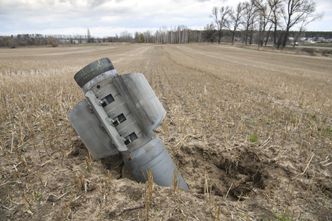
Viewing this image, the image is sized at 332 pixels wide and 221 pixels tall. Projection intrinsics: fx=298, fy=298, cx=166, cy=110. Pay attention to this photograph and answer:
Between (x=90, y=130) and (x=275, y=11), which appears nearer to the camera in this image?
(x=90, y=130)

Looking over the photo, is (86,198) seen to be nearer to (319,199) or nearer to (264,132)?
(319,199)

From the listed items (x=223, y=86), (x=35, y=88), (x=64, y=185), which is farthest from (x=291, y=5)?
(x=64, y=185)

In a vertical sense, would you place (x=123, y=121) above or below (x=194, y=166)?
above

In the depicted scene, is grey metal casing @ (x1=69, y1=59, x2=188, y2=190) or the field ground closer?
the field ground

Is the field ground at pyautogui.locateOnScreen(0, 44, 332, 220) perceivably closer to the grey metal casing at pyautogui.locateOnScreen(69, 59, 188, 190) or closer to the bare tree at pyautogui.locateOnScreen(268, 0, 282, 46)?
the grey metal casing at pyautogui.locateOnScreen(69, 59, 188, 190)

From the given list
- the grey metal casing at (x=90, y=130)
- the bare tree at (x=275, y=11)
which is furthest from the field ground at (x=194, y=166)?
the bare tree at (x=275, y=11)

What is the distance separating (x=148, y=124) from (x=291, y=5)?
2158 inches

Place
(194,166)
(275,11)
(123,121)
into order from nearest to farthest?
(123,121) < (194,166) < (275,11)

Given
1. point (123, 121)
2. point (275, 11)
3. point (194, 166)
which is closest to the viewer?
point (123, 121)

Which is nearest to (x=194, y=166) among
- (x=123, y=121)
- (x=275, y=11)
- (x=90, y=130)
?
(x=123, y=121)

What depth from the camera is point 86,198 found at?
284 cm

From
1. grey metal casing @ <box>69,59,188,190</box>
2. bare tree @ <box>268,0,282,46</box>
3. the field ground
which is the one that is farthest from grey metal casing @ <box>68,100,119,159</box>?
bare tree @ <box>268,0,282,46</box>

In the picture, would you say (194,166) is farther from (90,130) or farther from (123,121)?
(90,130)

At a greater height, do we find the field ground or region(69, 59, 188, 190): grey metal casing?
region(69, 59, 188, 190): grey metal casing
